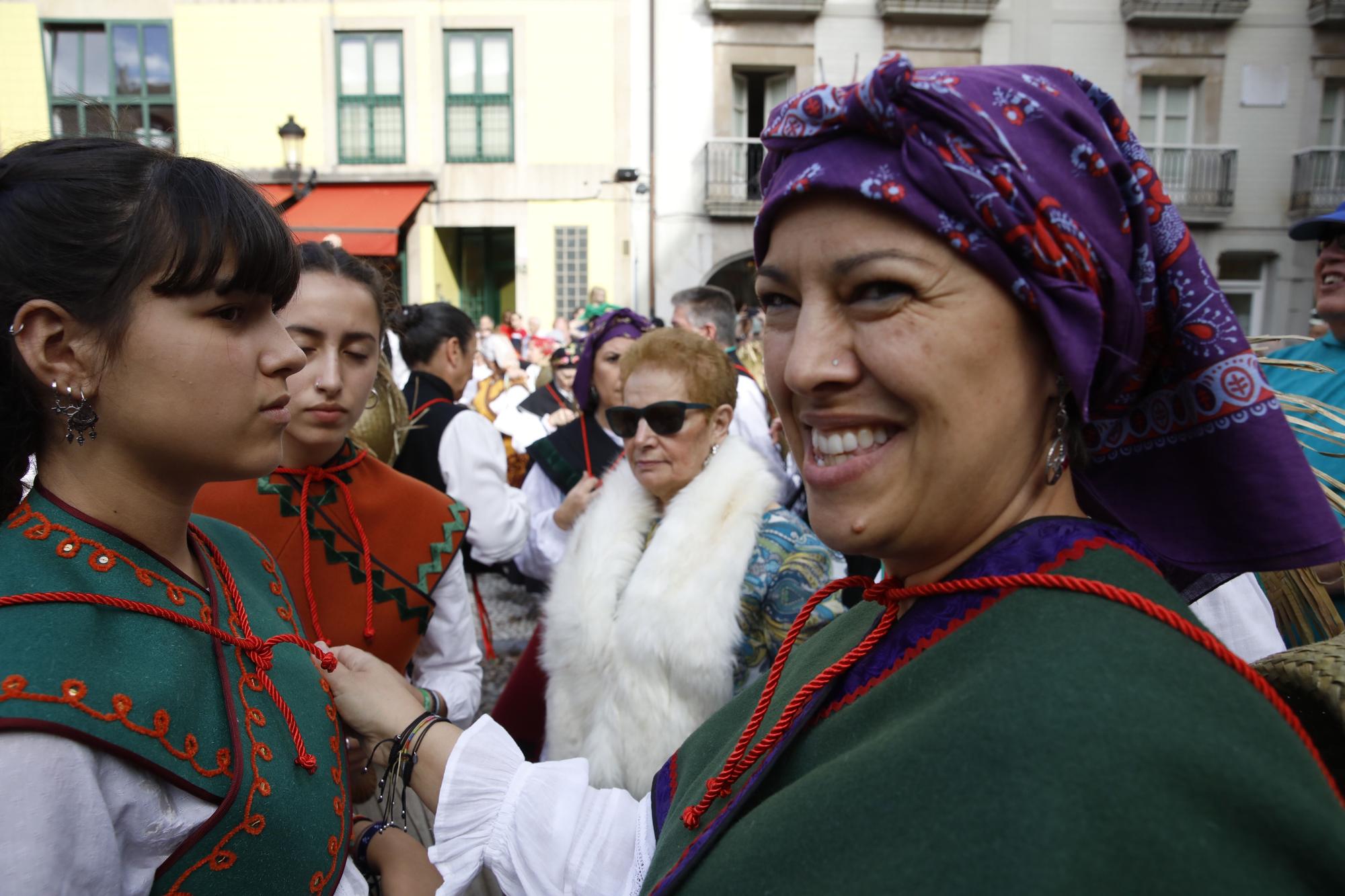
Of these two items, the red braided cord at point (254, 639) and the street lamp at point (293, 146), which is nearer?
the red braided cord at point (254, 639)

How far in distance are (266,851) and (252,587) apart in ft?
1.67

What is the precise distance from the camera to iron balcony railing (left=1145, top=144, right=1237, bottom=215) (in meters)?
15.5

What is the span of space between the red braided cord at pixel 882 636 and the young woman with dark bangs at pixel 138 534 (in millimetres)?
633

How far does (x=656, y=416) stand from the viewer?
271 cm

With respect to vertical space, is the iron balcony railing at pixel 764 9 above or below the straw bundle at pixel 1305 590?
above

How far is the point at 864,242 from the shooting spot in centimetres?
103

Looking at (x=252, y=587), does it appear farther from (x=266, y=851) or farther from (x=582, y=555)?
(x=582, y=555)

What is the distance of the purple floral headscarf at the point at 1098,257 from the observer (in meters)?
0.97

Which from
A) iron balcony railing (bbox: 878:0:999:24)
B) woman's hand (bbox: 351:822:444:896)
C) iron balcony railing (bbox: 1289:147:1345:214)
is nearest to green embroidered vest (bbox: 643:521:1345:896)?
woman's hand (bbox: 351:822:444:896)

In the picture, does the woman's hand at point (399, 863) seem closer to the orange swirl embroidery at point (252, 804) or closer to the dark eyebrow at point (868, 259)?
the orange swirl embroidery at point (252, 804)

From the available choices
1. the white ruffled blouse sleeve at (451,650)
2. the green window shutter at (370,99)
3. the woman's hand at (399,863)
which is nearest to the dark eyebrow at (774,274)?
the woman's hand at (399,863)

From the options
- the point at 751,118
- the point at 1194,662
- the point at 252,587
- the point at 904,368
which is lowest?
the point at 252,587

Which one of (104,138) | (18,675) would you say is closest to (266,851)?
(18,675)

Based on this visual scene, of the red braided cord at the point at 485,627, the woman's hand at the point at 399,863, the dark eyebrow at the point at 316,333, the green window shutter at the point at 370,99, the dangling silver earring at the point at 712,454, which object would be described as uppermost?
the green window shutter at the point at 370,99
